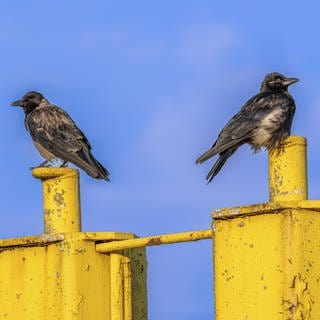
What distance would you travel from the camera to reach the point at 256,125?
11953 millimetres

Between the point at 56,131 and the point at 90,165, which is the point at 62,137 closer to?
the point at 56,131

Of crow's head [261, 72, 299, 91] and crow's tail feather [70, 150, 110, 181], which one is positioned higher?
crow's head [261, 72, 299, 91]

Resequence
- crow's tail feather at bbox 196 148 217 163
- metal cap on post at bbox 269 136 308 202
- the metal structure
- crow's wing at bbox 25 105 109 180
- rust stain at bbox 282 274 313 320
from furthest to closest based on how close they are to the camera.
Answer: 1. crow's wing at bbox 25 105 109 180
2. crow's tail feather at bbox 196 148 217 163
3. metal cap on post at bbox 269 136 308 202
4. the metal structure
5. rust stain at bbox 282 274 313 320

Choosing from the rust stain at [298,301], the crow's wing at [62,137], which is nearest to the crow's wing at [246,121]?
the crow's wing at [62,137]

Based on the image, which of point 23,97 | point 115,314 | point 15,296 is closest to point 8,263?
point 15,296

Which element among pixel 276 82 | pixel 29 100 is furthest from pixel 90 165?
pixel 29 100

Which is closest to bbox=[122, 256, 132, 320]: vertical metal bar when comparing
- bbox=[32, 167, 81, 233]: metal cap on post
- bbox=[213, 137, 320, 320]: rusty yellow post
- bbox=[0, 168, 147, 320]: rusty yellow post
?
bbox=[0, 168, 147, 320]: rusty yellow post

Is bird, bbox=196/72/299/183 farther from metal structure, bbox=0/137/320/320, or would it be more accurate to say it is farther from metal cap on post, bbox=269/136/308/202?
metal cap on post, bbox=269/136/308/202

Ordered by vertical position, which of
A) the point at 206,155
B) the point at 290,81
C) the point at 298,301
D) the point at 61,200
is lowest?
the point at 298,301

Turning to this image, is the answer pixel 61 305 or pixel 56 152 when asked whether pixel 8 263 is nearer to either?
pixel 61 305

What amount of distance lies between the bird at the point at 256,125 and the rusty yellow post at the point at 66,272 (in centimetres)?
138

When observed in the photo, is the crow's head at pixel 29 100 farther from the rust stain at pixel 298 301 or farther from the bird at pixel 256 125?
the rust stain at pixel 298 301

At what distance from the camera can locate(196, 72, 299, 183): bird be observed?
35.9 feet

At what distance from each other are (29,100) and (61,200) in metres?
7.71
